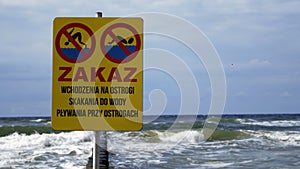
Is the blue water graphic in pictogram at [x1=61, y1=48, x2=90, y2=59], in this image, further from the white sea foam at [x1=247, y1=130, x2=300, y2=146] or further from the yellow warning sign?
the white sea foam at [x1=247, y1=130, x2=300, y2=146]

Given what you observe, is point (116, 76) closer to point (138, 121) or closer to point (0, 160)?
point (138, 121)

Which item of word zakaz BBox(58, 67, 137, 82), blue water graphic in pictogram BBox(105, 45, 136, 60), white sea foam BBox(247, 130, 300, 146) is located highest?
blue water graphic in pictogram BBox(105, 45, 136, 60)

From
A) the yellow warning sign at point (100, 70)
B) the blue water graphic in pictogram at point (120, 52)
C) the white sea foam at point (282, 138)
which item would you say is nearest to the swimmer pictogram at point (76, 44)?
the yellow warning sign at point (100, 70)

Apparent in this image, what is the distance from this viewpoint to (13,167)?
12.9 m

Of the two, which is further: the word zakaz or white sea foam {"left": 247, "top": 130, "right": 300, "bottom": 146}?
white sea foam {"left": 247, "top": 130, "right": 300, "bottom": 146}

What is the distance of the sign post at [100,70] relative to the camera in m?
3.01

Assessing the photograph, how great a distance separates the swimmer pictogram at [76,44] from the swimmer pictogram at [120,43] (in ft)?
0.25

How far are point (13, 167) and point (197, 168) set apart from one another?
4.49m

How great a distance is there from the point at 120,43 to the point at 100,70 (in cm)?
19

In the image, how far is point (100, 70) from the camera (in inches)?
119

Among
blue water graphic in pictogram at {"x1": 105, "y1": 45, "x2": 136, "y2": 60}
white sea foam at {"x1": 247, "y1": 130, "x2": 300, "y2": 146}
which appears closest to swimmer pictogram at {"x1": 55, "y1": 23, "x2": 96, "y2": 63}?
blue water graphic in pictogram at {"x1": 105, "y1": 45, "x2": 136, "y2": 60}

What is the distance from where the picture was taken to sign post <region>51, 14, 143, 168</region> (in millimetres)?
3010

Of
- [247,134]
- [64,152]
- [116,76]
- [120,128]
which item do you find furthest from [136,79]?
[247,134]

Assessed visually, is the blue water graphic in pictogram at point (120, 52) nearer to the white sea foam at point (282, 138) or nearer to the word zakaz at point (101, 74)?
the word zakaz at point (101, 74)
